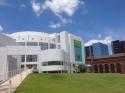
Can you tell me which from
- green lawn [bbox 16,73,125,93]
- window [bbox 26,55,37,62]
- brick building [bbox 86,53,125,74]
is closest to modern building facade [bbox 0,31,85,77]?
window [bbox 26,55,37,62]

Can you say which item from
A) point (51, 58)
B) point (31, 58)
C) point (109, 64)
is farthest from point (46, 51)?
point (109, 64)

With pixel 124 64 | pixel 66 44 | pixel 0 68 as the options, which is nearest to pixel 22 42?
pixel 66 44

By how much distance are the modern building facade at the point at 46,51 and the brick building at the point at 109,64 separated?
548 inches

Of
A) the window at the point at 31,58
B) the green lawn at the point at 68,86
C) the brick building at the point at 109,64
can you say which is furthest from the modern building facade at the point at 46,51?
the green lawn at the point at 68,86

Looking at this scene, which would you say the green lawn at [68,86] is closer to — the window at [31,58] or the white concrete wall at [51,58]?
the white concrete wall at [51,58]

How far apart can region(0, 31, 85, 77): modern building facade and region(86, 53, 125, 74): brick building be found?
13919 millimetres

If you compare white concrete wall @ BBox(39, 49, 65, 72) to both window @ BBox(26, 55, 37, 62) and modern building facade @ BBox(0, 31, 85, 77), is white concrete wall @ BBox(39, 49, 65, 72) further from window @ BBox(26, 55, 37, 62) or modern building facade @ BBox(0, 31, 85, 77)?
window @ BBox(26, 55, 37, 62)

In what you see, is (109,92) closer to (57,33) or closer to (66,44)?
(66,44)

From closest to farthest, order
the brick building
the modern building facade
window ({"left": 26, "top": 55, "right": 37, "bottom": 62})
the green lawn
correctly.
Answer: the green lawn, the brick building, the modern building facade, window ({"left": 26, "top": 55, "right": 37, "bottom": 62})

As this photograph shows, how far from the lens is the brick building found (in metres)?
144

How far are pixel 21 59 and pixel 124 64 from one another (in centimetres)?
5415

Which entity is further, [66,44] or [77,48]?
[77,48]

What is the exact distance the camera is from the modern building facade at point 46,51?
152 meters

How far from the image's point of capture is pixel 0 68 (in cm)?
12231
